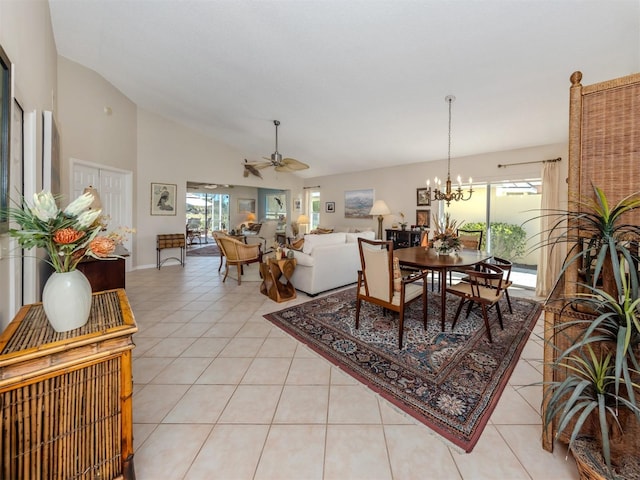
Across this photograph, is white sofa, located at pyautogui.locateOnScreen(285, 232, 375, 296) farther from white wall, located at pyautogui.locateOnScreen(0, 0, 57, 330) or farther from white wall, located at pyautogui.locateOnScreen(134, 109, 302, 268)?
white wall, located at pyautogui.locateOnScreen(134, 109, 302, 268)

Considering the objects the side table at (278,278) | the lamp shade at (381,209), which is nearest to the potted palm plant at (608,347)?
the side table at (278,278)

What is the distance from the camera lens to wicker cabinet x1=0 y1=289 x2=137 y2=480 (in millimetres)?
873

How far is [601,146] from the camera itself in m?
1.21

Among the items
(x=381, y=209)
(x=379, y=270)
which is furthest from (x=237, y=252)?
(x=381, y=209)

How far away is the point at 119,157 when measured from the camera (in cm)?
500

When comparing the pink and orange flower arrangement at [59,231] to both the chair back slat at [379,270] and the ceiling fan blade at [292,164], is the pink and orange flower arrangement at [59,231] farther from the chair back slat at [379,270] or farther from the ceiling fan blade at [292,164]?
the ceiling fan blade at [292,164]

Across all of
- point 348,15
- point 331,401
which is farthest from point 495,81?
point 331,401

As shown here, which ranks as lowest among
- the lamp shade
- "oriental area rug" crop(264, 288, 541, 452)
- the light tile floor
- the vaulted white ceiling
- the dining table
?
the light tile floor

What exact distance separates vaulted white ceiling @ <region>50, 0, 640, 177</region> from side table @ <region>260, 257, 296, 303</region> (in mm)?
2472

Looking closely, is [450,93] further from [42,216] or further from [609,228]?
[42,216]

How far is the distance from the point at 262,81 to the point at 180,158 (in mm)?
3638

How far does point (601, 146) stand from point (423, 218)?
15.3 feet

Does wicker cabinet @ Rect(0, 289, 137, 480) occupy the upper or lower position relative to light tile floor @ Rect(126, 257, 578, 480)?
upper

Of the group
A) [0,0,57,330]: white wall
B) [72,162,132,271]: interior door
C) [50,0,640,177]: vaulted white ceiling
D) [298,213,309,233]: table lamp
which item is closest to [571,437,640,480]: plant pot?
[0,0,57,330]: white wall
